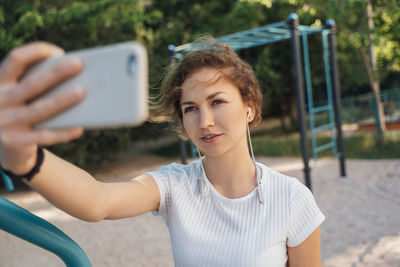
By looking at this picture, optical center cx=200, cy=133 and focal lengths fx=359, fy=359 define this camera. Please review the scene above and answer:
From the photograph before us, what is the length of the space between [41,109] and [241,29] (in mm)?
10703

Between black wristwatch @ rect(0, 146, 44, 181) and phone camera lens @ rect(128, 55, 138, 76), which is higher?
phone camera lens @ rect(128, 55, 138, 76)

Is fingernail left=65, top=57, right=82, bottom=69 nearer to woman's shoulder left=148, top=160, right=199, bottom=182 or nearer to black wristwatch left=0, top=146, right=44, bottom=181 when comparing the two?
black wristwatch left=0, top=146, right=44, bottom=181

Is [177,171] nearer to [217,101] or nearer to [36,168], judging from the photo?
[217,101]

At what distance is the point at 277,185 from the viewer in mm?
1363

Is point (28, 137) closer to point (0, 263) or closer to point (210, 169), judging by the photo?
point (210, 169)

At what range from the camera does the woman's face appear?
130cm

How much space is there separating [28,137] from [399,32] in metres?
8.74

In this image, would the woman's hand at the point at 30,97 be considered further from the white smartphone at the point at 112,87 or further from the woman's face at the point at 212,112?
the woman's face at the point at 212,112

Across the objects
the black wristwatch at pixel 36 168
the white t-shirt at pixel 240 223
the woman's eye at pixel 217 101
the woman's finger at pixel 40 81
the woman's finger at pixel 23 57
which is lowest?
the white t-shirt at pixel 240 223

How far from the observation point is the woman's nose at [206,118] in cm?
127

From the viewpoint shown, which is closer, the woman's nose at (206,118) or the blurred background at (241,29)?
the woman's nose at (206,118)

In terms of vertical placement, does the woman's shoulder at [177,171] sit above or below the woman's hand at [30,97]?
below

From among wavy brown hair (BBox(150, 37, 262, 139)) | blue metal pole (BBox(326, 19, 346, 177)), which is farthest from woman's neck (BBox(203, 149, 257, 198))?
blue metal pole (BBox(326, 19, 346, 177))

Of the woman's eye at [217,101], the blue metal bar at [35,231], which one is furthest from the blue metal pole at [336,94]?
the blue metal bar at [35,231]
